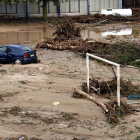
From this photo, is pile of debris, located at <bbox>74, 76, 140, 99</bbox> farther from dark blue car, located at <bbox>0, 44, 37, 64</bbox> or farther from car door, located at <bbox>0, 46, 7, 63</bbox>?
car door, located at <bbox>0, 46, 7, 63</bbox>

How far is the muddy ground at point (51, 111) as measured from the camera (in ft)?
23.5

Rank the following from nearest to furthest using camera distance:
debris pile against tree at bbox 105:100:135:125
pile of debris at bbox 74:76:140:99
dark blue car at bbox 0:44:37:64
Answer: debris pile against tree at bbox 105:100:135:125, pile of debris at bbox 74:76:140:99, dark blue car at bbox 0:44:37:64

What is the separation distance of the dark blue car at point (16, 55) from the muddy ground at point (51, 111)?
1317 mm

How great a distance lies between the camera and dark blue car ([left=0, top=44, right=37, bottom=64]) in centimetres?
1598

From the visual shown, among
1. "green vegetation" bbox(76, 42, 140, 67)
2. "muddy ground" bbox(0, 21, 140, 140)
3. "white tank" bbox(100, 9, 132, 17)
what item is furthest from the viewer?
"white tank" bbox(100, 9, 132, 17)

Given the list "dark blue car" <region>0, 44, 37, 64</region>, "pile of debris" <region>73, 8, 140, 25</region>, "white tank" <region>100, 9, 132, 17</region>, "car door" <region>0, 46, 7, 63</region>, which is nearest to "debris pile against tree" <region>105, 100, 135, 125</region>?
"dark blue car" <region>0, 44, 37, 64</region>

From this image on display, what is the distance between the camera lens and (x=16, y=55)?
16016 mm

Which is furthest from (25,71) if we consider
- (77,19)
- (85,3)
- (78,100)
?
(85,3)

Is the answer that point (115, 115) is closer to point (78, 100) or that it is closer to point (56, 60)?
point (78, 100)

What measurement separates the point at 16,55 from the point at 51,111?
7.99 metres

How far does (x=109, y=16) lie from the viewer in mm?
40094

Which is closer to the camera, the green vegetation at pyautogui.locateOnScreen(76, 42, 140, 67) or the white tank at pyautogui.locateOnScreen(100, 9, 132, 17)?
the green vegetation at pyautogui.locateOnScreen(76, 42, 140, 67)

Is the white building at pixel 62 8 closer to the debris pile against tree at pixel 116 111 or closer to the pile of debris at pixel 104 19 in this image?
the pile of debris at pixel 104 19

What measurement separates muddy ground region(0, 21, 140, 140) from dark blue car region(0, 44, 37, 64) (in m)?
1.32
